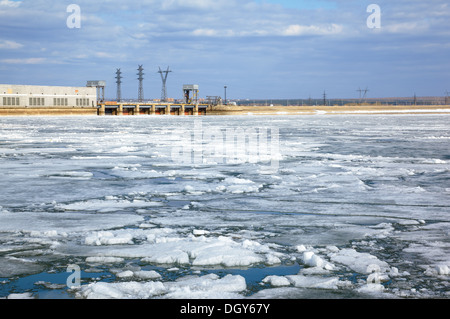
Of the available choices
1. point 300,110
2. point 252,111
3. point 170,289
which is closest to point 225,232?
point 170,289

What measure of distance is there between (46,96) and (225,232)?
85460 millimetres

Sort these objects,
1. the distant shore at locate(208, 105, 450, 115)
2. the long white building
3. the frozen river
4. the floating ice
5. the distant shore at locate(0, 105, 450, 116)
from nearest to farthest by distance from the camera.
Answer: the floating ice, the frozen river, the distant shore at locate(0, 105, 450, 116), the long white building, the distant shore at locate(208, 105, 450, 115)

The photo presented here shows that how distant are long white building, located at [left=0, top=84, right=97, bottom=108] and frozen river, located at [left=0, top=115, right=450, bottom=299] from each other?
249 feet

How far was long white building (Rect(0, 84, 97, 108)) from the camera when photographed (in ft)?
267

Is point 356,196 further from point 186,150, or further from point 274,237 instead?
point 186,150

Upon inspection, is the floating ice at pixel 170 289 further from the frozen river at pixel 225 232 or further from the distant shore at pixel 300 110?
the distant shore at pixel 300 110

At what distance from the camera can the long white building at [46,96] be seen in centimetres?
8138

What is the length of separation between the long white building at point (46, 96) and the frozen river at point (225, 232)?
75.9 m

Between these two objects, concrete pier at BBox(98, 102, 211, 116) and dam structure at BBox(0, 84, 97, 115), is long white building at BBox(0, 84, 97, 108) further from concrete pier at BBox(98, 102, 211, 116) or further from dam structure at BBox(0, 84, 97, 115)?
concrete pier at BBox(98, 102, 211, 116)

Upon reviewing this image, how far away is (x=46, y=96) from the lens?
85500 millimetres

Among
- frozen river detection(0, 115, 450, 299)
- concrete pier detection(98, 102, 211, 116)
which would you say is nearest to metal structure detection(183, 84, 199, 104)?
concrete pier detection(98, 102, 211, 116)

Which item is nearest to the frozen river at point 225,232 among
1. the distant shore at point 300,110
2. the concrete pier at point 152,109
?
the concrete pier at point 152,109

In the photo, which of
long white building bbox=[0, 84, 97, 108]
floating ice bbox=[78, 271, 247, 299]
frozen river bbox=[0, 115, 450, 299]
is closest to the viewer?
floating ice bbox=[78, 271, 247, 299]
